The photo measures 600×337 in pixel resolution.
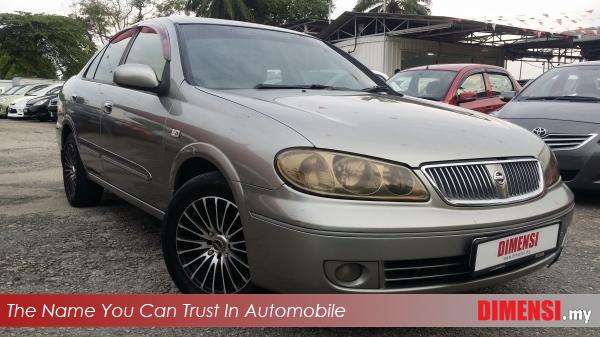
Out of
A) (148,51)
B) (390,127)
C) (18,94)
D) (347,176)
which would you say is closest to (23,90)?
(18,94)

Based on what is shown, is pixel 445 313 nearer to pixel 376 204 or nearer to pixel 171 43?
pixel 376 204

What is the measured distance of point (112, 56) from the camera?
392 centimetres

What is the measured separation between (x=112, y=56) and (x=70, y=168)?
3.59 feet

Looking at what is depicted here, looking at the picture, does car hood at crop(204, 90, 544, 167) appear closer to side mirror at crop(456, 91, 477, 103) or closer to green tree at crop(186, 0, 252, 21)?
side mirror at crop(456, 91, 477, 103)

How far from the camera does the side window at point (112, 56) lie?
3734 millimetres

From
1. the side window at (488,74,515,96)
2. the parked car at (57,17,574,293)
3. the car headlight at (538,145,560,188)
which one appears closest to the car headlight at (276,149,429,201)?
the parked car at (57,17,574,293)

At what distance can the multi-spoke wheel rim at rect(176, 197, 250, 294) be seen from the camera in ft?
7.13

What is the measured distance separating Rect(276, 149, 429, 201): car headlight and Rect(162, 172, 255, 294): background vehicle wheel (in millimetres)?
369

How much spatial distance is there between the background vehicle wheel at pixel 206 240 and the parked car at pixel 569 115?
11.3ft

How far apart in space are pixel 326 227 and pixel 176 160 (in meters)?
1.05

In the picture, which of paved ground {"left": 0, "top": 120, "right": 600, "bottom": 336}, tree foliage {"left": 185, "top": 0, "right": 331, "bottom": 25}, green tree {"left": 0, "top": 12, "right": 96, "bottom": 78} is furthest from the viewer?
tree foliage {"left": 185, "top": 0, "right": 331, "bottom": 25}

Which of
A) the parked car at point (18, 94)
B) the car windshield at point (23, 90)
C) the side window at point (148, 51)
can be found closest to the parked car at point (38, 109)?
the parked car at point (18, 94)

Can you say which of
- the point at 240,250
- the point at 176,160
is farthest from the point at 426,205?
the point at 176,160

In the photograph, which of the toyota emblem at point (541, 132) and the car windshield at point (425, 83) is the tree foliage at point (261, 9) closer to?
the car windshield at point (425, 83)
